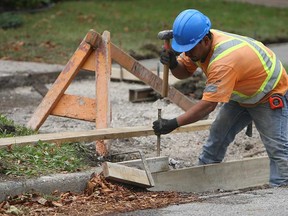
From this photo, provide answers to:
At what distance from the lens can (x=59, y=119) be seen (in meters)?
9.83

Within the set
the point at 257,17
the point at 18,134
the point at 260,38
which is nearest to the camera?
the point at 18,134

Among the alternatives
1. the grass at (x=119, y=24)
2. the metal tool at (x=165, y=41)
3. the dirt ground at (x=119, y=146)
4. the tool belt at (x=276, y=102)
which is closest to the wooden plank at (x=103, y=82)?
the dirt ground at (x=119, y=146)

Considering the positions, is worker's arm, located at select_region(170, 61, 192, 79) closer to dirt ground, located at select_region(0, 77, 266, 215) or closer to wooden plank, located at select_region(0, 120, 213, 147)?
wooden plank, located at select_region(0, 120, 213, 147)

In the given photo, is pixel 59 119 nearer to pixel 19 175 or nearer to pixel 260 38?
pixel 19 175

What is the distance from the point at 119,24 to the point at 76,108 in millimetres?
9531

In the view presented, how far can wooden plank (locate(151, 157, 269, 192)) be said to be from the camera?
296 inches

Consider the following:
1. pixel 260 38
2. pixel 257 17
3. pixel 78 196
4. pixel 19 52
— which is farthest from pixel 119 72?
pixel 257 17

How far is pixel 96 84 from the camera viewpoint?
26.3 ft

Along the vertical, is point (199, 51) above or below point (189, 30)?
below

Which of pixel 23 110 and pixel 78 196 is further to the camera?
pixel 23 110

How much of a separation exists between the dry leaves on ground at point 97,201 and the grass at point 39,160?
0.85ft

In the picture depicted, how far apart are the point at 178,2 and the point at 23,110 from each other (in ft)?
38.4


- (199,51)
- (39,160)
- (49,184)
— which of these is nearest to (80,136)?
(39,160)

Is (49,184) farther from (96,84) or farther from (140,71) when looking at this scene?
(140,71)
